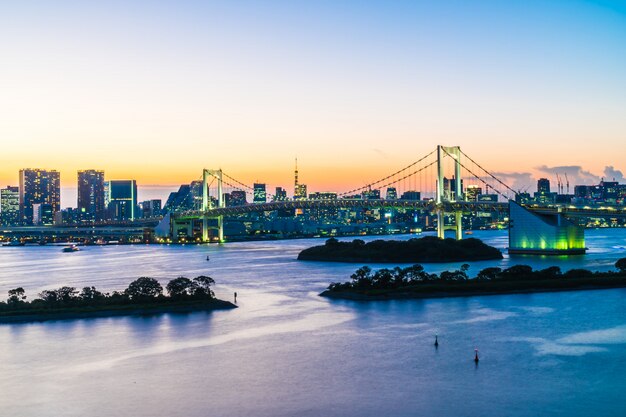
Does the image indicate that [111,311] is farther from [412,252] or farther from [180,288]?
A: [412,252]

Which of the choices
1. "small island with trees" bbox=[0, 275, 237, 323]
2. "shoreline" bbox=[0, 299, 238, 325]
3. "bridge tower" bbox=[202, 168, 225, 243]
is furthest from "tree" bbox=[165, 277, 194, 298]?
"bridge tower" bbox=[202, 168, 225, 243]

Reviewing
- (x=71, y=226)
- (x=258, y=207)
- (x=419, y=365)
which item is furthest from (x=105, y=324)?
(x=71, y=226)

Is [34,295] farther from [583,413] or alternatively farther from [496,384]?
[583,413]

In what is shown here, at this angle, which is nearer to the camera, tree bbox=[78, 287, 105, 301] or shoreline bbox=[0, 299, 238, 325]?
shoreline bbox=[0, 299, 238, 325]

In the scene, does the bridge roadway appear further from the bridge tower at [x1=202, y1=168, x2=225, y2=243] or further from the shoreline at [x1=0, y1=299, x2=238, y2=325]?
the shoreline at [x1=0, y1=299, x2=238, y2=325]

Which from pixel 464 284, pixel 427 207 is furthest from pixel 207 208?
pixel 464 284

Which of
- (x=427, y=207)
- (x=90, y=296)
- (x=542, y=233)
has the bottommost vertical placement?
(x=90, y=296)
